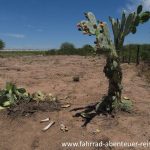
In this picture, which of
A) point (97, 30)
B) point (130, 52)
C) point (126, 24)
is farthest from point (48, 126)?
point (130, 52)

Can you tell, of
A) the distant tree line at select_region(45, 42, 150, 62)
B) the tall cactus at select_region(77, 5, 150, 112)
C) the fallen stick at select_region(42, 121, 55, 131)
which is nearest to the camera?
the fallen stick at select_region(42, 121, 55, 131)

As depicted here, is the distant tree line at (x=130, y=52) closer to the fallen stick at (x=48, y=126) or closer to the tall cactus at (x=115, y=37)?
the tall cactus at (x=115, y=37)

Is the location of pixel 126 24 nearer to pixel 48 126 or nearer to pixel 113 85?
pixel 113 85

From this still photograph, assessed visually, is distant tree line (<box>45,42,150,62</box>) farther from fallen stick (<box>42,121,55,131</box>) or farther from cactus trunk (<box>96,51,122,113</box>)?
fallen stick (<box>42,121,55,131</box>)

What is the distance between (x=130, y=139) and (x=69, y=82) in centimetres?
467

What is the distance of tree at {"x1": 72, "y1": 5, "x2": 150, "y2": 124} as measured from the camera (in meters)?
6.45

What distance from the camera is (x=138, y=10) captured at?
657cm

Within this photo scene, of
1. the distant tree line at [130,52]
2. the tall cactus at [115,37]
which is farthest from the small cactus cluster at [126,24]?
the distant tree line at [130,52]

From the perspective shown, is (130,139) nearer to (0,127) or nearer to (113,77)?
(113,77)

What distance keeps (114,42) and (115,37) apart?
99 mm

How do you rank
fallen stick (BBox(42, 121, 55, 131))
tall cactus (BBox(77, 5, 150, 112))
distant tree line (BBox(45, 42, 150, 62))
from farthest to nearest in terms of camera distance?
distant tree line (BBox(45, 42, 150, 62))
tall cactus (BBox(77, 5, 150, 112))
fallen stick (BBox(42, 121, 55, 131))

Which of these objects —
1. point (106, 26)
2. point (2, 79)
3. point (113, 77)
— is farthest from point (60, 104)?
point (2, 79)

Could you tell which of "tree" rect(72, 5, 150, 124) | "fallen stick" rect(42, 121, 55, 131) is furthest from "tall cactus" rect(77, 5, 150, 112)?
"fallen stick" rect(42, 121, 55, 131)

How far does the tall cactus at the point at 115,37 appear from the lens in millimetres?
6426
